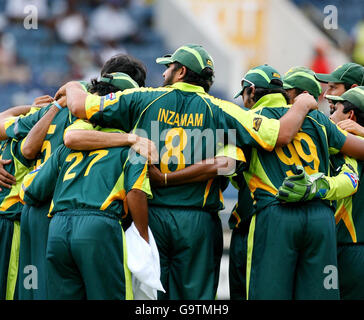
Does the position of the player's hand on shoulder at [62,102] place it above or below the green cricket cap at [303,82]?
below

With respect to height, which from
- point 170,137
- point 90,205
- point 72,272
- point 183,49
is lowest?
point 72,272

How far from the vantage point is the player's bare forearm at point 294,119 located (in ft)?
19.2

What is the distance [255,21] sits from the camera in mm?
16547

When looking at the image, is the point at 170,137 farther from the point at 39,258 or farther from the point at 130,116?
the point at 39,258

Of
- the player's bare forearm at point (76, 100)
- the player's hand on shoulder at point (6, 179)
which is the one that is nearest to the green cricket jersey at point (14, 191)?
the player's hand on shoulder at point (6, 179)

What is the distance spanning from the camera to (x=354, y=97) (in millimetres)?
6539

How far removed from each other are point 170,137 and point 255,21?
1111cm

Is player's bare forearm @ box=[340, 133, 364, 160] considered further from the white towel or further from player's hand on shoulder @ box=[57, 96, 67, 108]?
player's hand on shoulder @ box=[57, 96, 67, 108]

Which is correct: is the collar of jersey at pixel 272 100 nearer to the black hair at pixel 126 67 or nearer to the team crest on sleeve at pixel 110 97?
the black hair at pixel 126 67

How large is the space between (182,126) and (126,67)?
2.88ft

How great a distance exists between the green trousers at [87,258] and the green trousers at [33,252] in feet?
1.46

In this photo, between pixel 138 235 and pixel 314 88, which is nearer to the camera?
pixel 138 235
